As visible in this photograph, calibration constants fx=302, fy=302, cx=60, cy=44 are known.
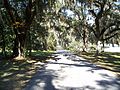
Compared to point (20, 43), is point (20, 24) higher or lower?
higher

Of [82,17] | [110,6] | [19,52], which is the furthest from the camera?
[82,17]

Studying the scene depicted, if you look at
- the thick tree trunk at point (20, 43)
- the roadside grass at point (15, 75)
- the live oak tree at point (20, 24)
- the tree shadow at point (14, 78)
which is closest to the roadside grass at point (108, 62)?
the roadside grass at point (15, 75)

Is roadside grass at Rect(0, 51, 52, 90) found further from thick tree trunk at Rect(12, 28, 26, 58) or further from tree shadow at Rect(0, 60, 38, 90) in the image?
thick tree trunk at Rect(12, 28, 26, 58)

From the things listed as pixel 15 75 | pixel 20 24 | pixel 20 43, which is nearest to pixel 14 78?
→ pixel 15 75

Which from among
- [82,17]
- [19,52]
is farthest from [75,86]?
[82,17]

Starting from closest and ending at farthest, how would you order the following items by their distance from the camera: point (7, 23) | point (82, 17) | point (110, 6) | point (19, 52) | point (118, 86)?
point (118, 86) → point (19, 52) → point (7, 23) → point (110, 6) → point (82, 17)

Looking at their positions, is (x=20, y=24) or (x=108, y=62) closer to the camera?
(x=108, y=62)

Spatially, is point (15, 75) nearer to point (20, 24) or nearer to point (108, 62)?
point (108, 62)

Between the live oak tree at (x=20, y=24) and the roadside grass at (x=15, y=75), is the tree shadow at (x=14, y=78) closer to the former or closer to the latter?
the roadside grass at (x=15, y=75)

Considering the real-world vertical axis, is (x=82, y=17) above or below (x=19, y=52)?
above

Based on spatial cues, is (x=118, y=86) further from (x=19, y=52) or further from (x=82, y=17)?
(x=82, y=17)

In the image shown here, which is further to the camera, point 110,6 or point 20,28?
point 110,6

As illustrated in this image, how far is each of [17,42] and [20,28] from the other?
1694 millimetres

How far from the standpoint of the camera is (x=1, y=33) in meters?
35.0
